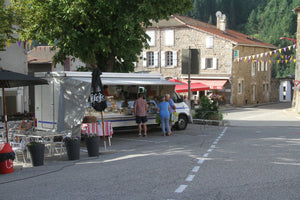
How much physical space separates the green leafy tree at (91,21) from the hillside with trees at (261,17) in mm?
67363

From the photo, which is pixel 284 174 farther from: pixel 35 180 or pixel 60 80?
pixel 60 80

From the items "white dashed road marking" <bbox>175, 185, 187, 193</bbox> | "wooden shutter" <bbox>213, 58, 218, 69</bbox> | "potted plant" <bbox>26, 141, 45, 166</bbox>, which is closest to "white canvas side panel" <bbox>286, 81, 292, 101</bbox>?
"wooden shutter" <bbox>213, 58, 218, 69</bbox>

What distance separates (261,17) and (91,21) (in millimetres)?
78264

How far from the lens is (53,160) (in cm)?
1038

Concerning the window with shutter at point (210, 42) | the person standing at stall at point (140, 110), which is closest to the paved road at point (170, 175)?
the person standing at stall at point (140, 110)

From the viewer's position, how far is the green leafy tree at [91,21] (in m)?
14.7

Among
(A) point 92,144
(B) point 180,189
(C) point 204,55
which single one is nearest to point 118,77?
(A) point 92,144

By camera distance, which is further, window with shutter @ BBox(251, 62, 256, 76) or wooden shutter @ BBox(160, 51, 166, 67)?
window with shutter @ BBox(251, 62, 256, 76)

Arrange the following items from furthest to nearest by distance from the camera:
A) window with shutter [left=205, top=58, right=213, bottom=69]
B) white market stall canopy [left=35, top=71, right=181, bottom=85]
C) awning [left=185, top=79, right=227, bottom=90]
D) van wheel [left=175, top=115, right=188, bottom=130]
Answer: window with shutter [left=205, top=58, right=213, bottom=69] → awning [left=185, top=79, right=227, bottom=90] → van wheel [left=175, top=115, right=188, bottom=130] → white market stall canopy [left=35, top=71, right=181, bottom=85]

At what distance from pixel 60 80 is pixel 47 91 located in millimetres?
850

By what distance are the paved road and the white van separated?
2.05 meters

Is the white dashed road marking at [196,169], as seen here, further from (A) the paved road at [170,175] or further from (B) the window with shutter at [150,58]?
(B) the window with shutter at [150,58]

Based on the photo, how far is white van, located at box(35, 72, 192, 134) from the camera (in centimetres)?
1316

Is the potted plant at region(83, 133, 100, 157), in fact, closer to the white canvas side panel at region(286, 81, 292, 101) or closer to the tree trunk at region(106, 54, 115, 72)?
the tree trunk at region(106, 54, 115, 72)
